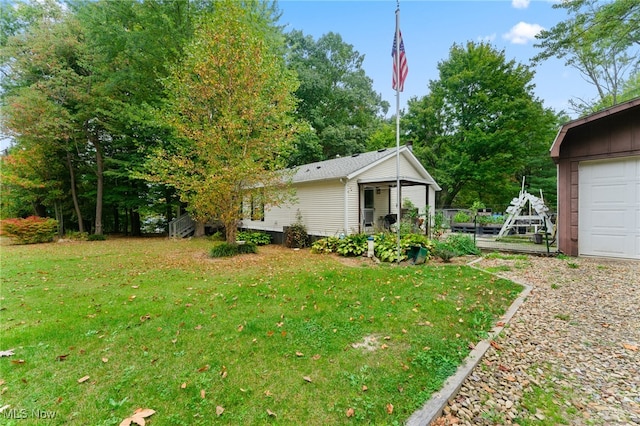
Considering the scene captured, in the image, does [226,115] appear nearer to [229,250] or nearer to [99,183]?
[229,250]

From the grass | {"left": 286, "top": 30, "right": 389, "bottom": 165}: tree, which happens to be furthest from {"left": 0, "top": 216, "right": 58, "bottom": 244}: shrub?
{"left": 286, "top": 30, "right": 389, "bottom": 165}: tree

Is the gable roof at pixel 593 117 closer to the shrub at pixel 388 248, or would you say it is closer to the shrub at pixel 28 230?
the shrub at pixel 388 248

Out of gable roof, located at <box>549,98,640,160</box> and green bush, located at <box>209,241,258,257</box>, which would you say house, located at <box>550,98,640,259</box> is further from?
green bush, located at <box>209,241,258,257</box>

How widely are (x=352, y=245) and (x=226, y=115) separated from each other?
584cm

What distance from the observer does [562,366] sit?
2.85 m

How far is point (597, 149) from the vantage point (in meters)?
7.43

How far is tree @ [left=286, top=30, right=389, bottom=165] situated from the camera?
74.5ft

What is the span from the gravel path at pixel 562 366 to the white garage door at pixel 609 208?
2.96 metres

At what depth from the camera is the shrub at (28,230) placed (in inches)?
496

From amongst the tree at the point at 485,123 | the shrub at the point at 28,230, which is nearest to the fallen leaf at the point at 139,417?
the shrub at the point at 28,230

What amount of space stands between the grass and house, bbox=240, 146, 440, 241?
16.5 ft

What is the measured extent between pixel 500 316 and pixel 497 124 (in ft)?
67.7

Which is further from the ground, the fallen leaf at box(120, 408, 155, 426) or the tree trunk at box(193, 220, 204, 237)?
the tree trunk at box(193, 220, 204, 237)

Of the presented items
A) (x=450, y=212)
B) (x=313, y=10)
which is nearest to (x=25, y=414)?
(x=313, y=10)
